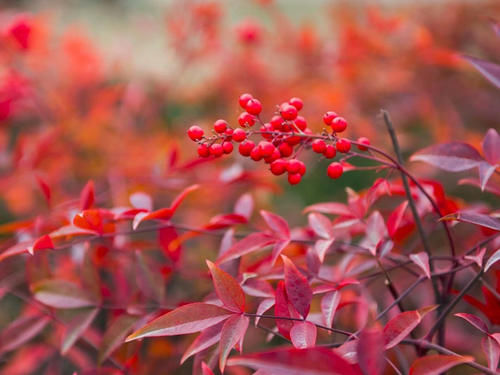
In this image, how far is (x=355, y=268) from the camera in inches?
29.5

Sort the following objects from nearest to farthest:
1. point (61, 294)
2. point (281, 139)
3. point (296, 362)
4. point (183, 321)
Result: point (296, 362) < point (183, 321) < point (281, 139) < point (61, 294)

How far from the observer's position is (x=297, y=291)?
1.76 ft

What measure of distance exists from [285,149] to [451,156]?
0.24m

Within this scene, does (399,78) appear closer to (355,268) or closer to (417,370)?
(355,268)

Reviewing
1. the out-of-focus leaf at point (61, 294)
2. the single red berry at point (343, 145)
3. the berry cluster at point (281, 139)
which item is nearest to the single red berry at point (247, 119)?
the berry cluster at point (281, 139)

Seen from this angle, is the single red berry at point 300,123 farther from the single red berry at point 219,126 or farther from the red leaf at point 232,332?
the red leaf at point 232,332

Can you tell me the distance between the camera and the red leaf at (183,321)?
1.60 ft

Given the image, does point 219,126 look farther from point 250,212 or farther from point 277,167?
point 250,212

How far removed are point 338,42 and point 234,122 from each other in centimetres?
46

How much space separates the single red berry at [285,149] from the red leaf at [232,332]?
21cm

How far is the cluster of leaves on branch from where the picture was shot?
56 centimetres

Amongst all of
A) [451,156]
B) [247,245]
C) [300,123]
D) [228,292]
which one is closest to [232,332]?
[228,292]

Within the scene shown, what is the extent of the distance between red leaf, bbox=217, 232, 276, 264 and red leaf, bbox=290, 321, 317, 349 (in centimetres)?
14

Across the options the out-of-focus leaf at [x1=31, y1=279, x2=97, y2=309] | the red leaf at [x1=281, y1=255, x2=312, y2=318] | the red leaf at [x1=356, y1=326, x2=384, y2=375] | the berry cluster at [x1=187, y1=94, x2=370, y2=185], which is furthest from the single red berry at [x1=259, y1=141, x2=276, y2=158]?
the out-of-focus leaf at [x1=31, y1=279, x2=97, y2=309]
